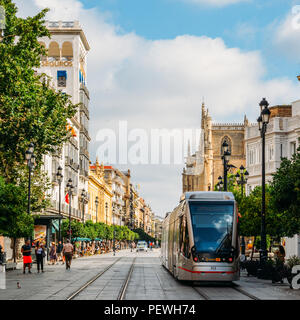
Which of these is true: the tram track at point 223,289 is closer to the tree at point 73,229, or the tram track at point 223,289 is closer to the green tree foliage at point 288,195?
the green tree foliage at point 288,195

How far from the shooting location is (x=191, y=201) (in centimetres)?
2491

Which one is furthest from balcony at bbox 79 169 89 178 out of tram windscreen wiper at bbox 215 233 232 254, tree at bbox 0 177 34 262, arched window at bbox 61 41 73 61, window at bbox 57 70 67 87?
tram windscreen wiper at bbox 215 233 232 254

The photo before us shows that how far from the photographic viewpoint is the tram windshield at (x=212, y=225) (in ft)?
78.5

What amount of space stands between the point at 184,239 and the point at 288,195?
13.5ft

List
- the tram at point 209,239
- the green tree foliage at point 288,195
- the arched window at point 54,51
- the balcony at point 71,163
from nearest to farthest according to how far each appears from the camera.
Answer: the tram at point 209,239 → the green tree foliage at point 288,195 → the balcony at point 71,163 → the arched window at point 54,51

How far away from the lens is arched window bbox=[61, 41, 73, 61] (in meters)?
96.1

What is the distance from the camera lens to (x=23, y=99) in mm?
36156

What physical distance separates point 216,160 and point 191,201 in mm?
107594

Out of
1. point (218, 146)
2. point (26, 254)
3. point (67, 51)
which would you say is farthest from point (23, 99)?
point (218, 146)

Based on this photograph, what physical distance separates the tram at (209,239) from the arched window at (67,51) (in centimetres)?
7395

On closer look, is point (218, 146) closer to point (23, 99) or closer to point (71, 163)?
point (71, 163)

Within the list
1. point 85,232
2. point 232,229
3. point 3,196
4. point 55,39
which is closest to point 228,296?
point 232,229

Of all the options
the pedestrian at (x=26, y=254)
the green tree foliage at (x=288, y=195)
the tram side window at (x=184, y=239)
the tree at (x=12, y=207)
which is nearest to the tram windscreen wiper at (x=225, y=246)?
the tram side window at (x=184, y=239)
